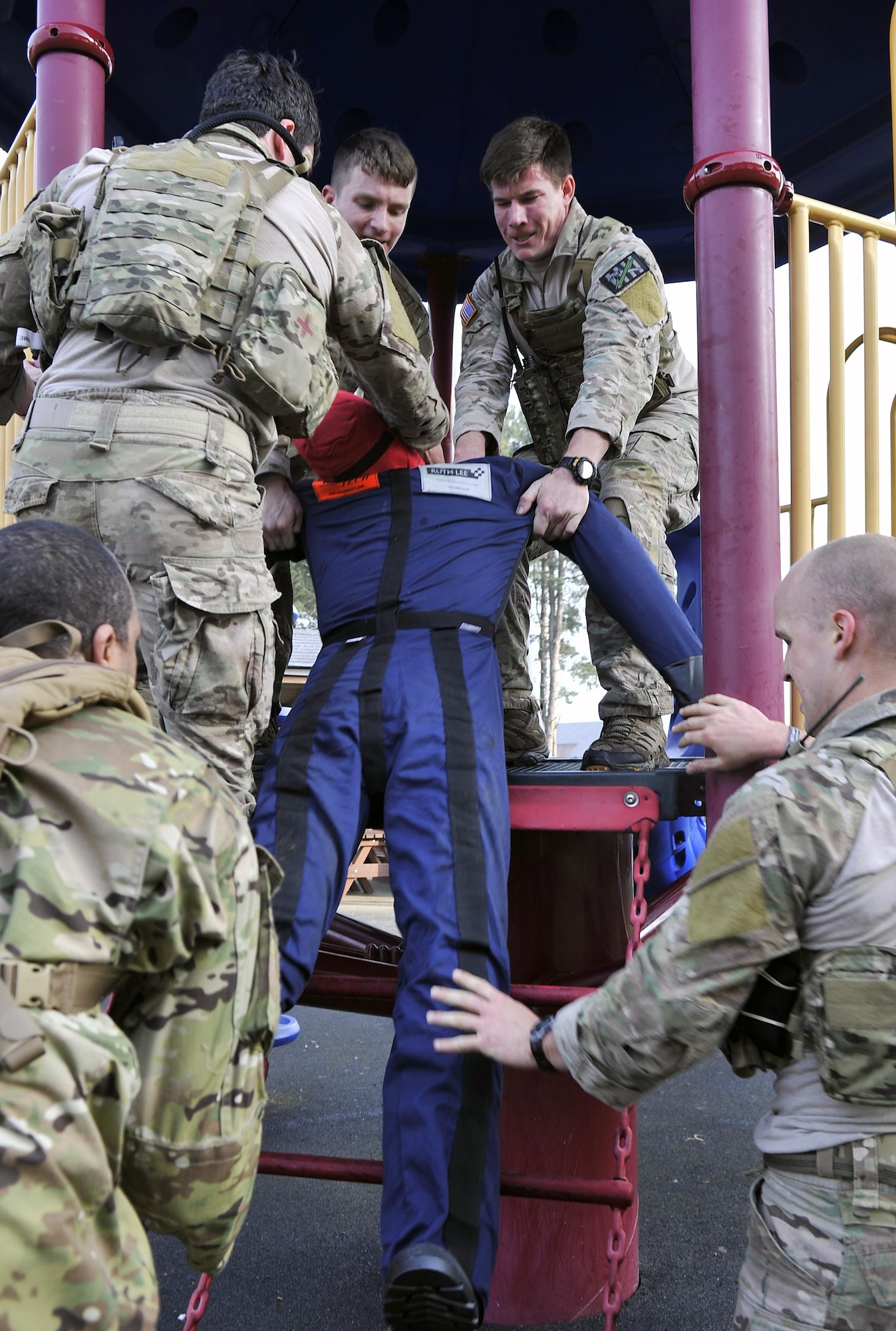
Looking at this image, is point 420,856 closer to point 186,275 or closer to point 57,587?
point 57,587

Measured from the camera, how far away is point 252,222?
240cm

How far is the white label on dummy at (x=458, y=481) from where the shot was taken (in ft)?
8.96

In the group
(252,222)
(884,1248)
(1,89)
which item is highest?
A: (1,89)

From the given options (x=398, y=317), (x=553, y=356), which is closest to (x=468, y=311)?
(x=553, y=356)

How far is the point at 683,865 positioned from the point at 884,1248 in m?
3.10

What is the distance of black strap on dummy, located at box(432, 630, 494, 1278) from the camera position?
1.93 m

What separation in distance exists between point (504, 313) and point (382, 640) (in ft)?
5.24

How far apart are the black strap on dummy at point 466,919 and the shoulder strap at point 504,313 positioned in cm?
156

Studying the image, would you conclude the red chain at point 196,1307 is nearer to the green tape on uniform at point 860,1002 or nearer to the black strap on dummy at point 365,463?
the green tape on uniform at point 860,1002

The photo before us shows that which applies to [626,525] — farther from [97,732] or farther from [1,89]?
[1,89]

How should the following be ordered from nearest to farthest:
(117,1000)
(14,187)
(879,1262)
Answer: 1. (117,1000)
2. (879,1262)
3. (14,187)

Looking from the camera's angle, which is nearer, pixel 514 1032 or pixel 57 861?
pixel 57 861

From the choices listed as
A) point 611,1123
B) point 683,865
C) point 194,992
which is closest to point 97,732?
point 194,992

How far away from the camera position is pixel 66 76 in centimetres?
348
